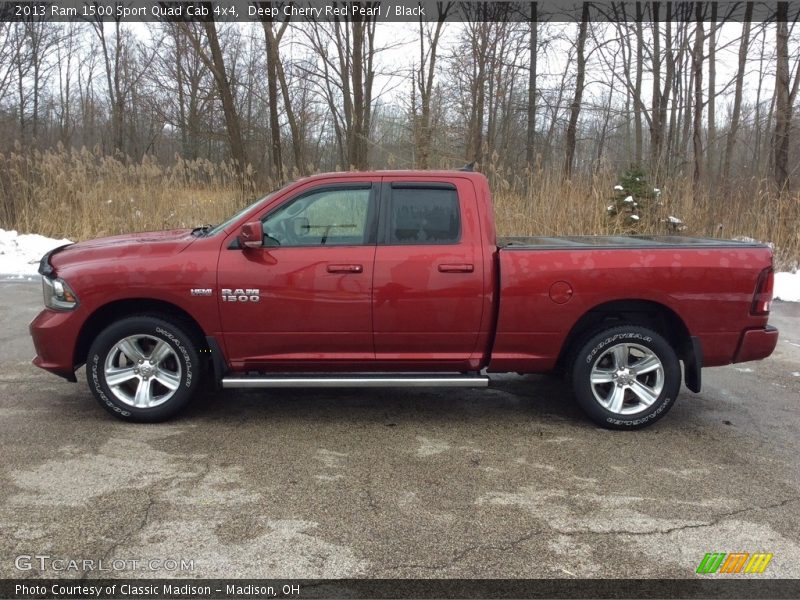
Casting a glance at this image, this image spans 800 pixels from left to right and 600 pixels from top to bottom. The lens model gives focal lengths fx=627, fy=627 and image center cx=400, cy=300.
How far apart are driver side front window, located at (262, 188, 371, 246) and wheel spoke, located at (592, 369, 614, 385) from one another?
1.97m

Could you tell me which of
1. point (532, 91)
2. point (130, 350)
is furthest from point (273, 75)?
point (130, 350)

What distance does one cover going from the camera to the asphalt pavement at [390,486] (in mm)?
2934

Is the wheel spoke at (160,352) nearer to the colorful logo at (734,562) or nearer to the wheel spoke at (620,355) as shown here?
the wheel spoke at (620,355)

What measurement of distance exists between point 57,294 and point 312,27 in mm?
19659

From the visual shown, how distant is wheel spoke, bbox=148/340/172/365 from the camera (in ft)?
14.9

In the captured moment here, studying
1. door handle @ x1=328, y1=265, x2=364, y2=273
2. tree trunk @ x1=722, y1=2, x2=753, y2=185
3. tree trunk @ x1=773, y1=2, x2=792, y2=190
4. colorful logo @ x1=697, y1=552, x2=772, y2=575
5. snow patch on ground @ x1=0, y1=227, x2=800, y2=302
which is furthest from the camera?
tree trunk @ x1=722, y1=2, x2=753, y2=185

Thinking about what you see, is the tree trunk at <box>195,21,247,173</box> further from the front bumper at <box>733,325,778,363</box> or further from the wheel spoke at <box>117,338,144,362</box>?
the front bumper at <box>733,325,778,363</box>

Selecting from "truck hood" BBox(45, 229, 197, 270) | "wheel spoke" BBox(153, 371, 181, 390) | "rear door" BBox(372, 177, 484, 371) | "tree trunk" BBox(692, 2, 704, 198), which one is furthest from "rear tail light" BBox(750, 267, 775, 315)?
"tree trunk" BBox(692, 2, 704, 198)

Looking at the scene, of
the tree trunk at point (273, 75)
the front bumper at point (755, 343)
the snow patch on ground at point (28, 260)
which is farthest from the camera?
the tree trunk at point (273, 75)

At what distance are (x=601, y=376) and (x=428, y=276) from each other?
4.89 feet

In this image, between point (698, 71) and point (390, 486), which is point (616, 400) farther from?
point (698, 71)

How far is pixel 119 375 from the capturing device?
4566 mm

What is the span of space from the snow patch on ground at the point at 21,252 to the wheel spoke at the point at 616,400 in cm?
1041

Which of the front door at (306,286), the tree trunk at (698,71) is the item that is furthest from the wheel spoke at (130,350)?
the tree trunk at (698,71)
